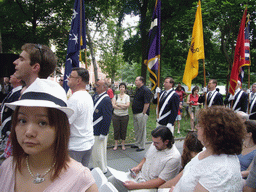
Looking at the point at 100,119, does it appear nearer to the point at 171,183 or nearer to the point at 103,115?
the point at 103,115

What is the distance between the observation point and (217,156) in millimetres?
1741

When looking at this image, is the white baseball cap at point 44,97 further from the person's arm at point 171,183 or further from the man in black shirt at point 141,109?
the man in black shirt at point 141,109

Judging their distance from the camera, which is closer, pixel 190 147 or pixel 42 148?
pixel 42 148

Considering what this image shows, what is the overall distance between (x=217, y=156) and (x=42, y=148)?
142 cm

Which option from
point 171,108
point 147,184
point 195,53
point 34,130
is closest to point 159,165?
point 147,184

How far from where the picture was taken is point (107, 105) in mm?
4289

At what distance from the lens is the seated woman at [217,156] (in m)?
1.63

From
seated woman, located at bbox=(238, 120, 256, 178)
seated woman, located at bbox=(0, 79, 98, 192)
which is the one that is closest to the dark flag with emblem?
seated woman, located at bbox=(238, 120, 256, 178)

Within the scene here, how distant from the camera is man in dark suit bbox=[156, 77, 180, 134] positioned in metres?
5.21

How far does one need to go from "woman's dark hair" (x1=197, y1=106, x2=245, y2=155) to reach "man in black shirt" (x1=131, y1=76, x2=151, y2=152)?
429cm

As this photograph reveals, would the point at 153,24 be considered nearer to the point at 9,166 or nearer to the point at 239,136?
the point at 239,136

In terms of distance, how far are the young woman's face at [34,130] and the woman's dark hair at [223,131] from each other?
135 cm

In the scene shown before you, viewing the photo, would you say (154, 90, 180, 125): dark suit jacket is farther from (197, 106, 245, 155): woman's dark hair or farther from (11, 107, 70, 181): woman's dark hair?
(11, 107, 70, 181): woman's dark hair

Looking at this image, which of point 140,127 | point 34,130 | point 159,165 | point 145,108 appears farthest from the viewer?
point 140,127
